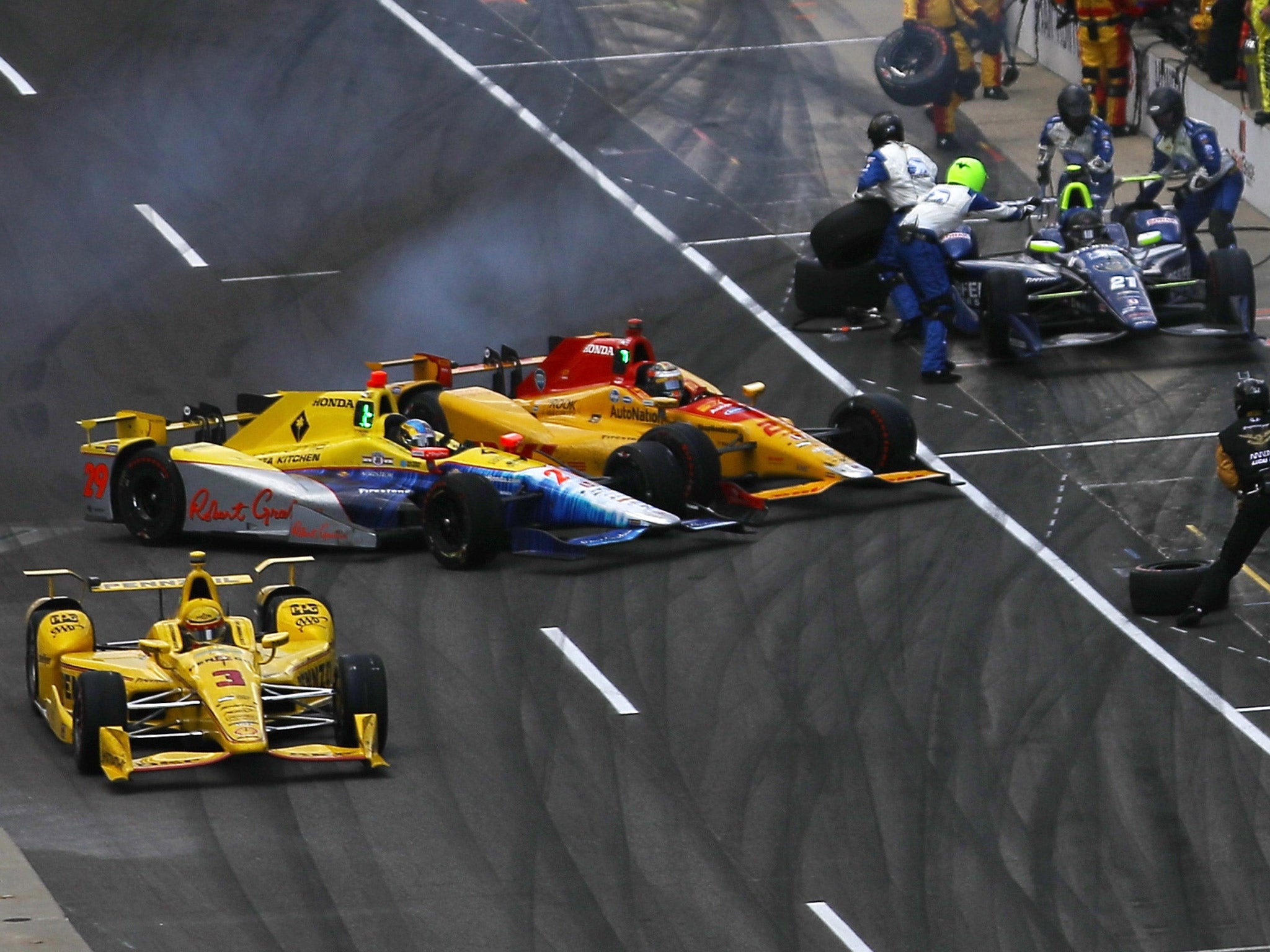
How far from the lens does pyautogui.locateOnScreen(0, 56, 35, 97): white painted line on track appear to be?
36438 millimetres

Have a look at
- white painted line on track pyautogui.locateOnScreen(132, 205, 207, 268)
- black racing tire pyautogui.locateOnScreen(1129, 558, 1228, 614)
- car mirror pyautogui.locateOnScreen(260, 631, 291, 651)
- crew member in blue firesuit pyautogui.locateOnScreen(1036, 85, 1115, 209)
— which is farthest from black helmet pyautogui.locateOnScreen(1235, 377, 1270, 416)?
white painted line on track pyautogui.locateOnScreen(132, 205, 207, 268)

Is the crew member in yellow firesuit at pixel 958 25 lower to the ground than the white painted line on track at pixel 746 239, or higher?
higher

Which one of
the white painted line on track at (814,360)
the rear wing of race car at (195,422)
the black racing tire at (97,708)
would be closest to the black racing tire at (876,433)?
the white painted line on track at (814,360)

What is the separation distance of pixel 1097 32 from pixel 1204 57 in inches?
54.0

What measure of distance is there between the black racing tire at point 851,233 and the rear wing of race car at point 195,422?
6.44 metres

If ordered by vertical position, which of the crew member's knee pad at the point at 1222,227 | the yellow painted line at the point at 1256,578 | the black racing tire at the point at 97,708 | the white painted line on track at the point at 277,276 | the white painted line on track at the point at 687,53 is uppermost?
the white painted line on track at the point at 687,53

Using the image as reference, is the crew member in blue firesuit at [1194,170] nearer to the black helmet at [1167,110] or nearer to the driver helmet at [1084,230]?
the black helmet at [1167,110]

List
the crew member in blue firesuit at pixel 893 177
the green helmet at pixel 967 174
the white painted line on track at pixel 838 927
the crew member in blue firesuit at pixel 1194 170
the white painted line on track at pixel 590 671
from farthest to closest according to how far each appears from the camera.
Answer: the green helmet at pixel 967 174 → the crew member in blue firesuit at pixel 1194 170 → the crew member in blue firesuit at pixel 893 177 → the white painted line on track at pixel 590 671 → the white painted line on track at pixel 838 927

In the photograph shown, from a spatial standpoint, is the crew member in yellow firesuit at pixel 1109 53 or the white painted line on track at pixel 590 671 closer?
the white painted line on track at pixel 590 671

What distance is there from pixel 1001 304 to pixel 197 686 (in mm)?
12427

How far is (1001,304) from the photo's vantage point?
28.6 metres

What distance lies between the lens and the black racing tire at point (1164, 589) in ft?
72.8

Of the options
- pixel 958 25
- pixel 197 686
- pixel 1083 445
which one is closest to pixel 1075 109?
pixel 1083 445

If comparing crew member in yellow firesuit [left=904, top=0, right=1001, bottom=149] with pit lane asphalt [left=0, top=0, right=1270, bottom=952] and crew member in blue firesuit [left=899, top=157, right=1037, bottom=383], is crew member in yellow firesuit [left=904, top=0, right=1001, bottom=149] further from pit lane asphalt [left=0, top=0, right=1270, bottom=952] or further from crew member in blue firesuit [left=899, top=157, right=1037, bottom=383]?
crew member in blue firesuit [left=899, top=157, right=1037, bottom=383]
